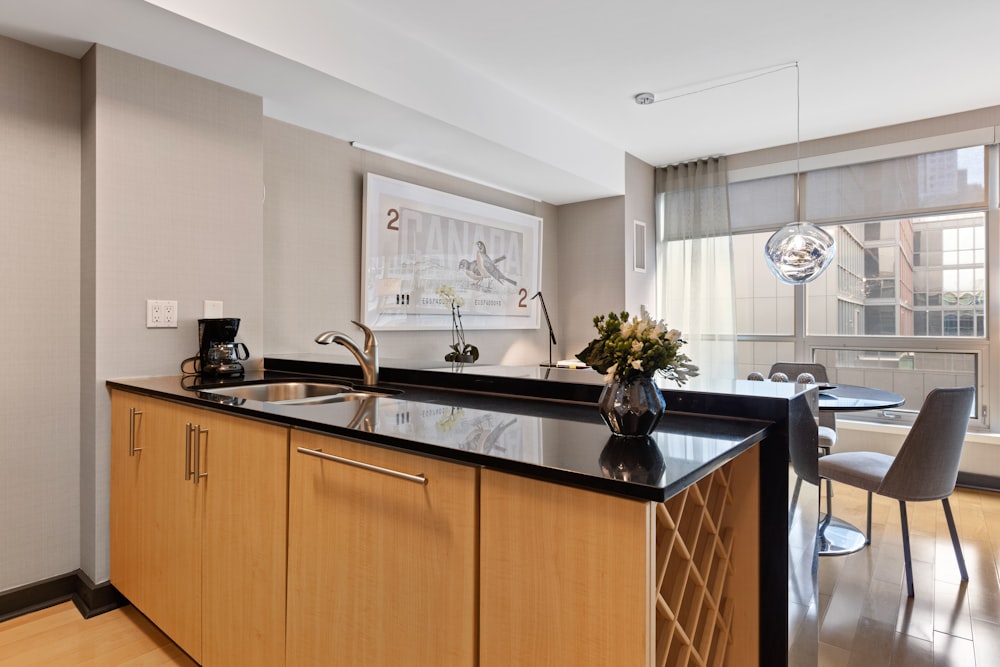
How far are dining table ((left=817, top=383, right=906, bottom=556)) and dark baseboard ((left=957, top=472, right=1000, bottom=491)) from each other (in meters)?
1.45

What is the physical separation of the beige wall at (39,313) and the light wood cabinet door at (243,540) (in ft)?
3.33

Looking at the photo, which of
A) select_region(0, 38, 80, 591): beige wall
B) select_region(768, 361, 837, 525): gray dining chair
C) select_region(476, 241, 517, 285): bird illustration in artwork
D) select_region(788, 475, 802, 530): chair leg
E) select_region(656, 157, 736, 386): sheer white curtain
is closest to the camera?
select_region(788, 475, 802, 530): chair leg

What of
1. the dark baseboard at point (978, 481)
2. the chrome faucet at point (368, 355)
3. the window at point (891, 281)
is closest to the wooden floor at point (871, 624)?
the chrome faucet at point (368, 355)

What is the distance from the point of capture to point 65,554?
2182 mm

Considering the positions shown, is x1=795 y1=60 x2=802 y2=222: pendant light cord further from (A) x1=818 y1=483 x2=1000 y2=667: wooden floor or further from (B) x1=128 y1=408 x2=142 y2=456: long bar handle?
(B) x1=128 y1=408 x2=142 y2=456: long bar handle

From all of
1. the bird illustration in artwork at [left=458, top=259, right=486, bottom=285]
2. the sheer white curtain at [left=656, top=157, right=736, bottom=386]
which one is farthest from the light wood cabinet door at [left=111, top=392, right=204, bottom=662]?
the sheer white curtain at [left=656, top=157, right=736, bottom=386]

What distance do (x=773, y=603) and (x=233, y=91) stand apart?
2725 millimetres

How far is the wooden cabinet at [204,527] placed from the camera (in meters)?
1.39

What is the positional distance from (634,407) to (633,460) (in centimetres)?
17

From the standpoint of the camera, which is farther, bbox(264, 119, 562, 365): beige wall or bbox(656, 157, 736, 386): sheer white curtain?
bbox(656, 157, 736, 386): sheer white curtain

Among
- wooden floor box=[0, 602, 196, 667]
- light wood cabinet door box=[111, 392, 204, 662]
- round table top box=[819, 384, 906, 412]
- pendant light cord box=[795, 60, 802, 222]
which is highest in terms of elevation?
pendant light cord box=[795, 60, 802, 222]

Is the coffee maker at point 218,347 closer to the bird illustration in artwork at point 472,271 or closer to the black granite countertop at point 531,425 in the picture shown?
the black granite countertop at point 531,425

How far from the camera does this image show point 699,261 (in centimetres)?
467

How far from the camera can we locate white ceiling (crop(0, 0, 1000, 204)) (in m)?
2.09
